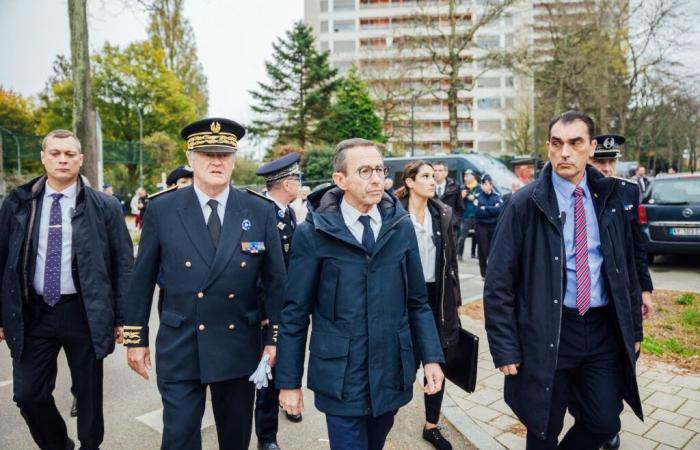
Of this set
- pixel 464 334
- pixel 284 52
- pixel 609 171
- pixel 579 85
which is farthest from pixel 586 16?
pixel 464 334

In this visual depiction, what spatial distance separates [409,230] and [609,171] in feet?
10.2

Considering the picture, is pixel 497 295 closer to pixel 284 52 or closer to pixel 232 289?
pixel 232 289

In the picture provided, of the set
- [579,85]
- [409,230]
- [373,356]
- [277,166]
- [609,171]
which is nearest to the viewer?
[373,356]

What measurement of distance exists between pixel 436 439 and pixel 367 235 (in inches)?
79.2

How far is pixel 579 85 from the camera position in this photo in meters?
32.4

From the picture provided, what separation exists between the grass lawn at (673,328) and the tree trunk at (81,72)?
8.47 meters

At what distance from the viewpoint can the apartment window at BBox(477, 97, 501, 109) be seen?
250 feet

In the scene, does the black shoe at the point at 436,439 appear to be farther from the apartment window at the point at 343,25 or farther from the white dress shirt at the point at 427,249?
the apartment window at the point at 343,25

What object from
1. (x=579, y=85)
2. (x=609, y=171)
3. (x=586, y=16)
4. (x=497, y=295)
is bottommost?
(x=497, y=295)

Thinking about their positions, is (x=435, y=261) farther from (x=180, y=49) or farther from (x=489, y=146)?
(x=489, y=146)

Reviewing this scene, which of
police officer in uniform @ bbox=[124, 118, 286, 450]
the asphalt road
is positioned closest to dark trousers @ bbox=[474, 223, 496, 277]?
the asphalt road

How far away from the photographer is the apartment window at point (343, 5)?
75375 millimetres

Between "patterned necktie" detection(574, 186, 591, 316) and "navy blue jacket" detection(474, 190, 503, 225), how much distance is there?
7013mm

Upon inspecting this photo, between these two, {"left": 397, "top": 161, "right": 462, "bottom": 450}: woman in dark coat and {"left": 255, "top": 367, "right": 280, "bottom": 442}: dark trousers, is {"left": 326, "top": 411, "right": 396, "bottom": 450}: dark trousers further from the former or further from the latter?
{"left": 255, "top": 367, "right": 280, "bottom": 442}: dark trousers
